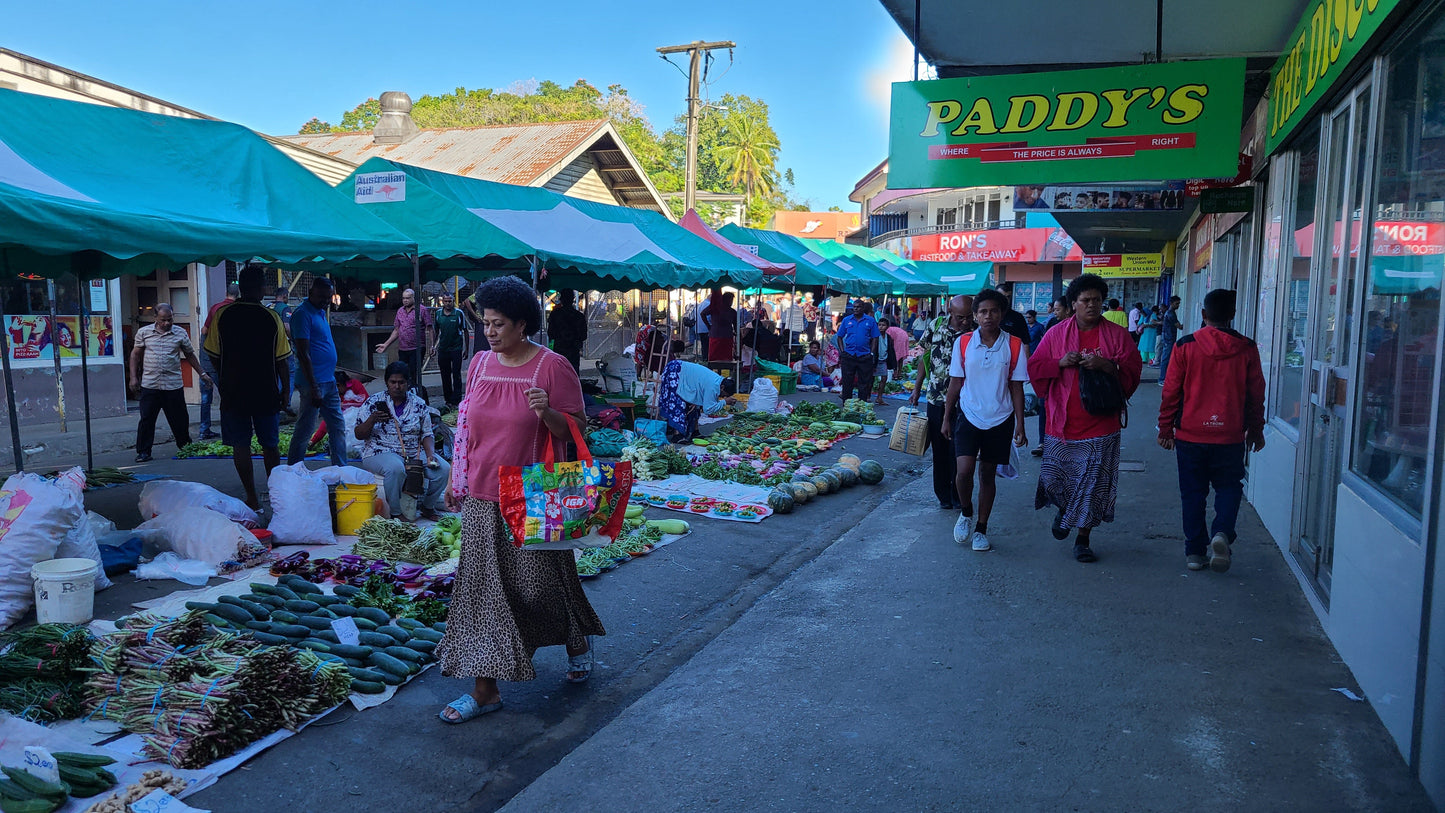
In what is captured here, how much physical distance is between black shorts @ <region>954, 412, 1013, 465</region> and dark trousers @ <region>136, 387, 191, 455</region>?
8.02 metres

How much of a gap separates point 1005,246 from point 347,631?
4210 centimetres

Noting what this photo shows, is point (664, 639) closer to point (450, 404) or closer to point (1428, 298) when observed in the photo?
point (1428, 298)

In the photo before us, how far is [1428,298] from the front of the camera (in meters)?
3.73

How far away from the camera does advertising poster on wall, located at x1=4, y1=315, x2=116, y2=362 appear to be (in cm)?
1179

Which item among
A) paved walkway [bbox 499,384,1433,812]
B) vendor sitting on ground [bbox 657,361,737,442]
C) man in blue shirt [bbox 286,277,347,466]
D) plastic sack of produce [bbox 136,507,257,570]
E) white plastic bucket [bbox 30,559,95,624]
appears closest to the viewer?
paved walkway [bbox 499,384,1433,812]

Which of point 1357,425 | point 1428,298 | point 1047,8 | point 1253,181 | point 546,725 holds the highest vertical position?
point 1047,8

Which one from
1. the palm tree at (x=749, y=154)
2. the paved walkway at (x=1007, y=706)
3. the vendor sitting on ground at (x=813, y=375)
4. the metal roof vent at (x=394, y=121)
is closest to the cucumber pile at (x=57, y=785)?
the paved walkway at (x=1007, y=706)

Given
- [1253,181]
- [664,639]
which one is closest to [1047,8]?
[1253,181]

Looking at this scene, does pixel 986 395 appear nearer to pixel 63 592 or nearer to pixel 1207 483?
pixel 1207 483

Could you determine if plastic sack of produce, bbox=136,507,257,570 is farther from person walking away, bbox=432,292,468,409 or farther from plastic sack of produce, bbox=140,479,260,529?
person walking away, bbox=432,292,468,409

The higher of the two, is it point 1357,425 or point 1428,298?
point 1428,298

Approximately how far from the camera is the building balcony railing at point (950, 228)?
43531mm

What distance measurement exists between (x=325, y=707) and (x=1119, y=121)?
20.3ft

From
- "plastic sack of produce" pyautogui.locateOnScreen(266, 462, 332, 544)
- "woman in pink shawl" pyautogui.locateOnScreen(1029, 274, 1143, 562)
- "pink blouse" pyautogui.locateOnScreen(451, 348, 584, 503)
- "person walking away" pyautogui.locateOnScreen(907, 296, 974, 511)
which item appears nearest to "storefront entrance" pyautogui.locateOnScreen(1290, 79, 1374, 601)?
"woman in pink shawl" pyautogui.locateOnScreen(1029, 274, 1143, 562)
